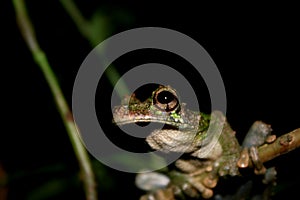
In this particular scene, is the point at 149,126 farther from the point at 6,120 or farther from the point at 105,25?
the point at 6,120

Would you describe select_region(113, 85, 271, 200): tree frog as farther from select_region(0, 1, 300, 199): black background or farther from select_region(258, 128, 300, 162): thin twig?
select_region(0, 1, 300, 199): black background

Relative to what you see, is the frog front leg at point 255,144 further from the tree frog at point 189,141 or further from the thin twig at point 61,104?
the thin twig at point 61,104

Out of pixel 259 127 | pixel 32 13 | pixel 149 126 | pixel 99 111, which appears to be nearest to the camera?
pixel 149 126

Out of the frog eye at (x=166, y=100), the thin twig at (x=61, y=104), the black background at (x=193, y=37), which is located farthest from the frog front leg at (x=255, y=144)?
the black background at (x=193, y=37)

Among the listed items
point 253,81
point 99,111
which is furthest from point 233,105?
point 99,111

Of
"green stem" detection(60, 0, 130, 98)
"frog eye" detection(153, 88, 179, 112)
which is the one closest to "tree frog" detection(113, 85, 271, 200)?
"frog eye" detection(153, 88, 179, 112)
